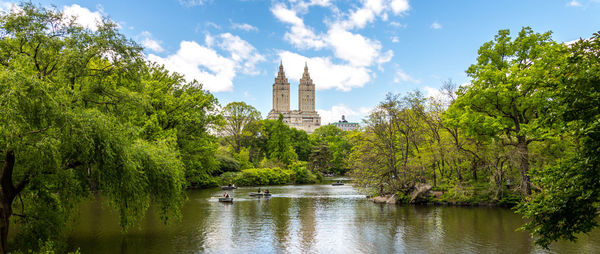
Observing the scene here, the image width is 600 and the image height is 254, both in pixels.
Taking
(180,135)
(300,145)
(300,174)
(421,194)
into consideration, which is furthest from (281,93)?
(421,194)

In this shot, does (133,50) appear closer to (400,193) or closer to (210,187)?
(400,193)

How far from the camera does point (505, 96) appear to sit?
23.1 metres

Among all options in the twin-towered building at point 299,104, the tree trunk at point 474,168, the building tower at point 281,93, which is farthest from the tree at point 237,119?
the building tower at point 281,93

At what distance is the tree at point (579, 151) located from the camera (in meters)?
6.88

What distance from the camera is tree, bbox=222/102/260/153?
5897cm

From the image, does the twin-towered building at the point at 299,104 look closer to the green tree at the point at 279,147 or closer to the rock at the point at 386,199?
the green tree at the point at 279,147

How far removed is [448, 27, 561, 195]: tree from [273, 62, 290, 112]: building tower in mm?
153658

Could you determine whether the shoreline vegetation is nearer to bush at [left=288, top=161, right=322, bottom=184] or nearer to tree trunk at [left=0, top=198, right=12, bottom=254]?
tree trunk at [left=0, top=198, right=12, bottom=254]

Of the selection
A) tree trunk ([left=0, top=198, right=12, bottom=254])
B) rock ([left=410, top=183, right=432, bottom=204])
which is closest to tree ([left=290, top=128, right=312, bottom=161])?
rock ([left=410, top=183, right=432, bottom=204])

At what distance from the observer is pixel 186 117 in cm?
2831

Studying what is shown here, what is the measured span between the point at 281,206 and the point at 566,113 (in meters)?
21.7

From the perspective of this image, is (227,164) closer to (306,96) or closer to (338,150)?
Answer: (338,150)

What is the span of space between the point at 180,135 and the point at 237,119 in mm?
30670

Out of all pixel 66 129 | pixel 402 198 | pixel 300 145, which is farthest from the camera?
pixel 300 145
